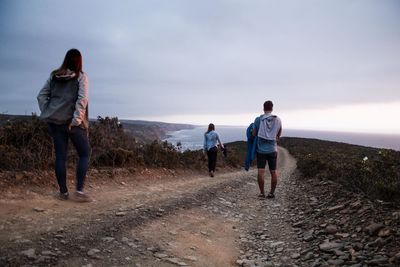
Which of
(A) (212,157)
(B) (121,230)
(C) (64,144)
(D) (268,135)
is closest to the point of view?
(B) (121,230)

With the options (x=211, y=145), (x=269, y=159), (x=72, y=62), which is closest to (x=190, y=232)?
(x=72, y=62)

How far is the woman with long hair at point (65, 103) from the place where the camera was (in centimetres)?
488

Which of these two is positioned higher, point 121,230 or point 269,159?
point 269,159

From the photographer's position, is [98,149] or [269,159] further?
[98,149]

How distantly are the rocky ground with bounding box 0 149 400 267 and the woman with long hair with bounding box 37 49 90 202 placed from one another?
0.99 m

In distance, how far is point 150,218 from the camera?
193 inches

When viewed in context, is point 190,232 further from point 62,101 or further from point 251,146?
point 251,146

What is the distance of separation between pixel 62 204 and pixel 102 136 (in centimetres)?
495

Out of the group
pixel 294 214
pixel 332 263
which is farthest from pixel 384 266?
pixel 294 214

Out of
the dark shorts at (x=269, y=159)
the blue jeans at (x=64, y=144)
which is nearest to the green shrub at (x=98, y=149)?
the blue jeans at (x=64, y=144)

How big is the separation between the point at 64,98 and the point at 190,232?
8.90 feet

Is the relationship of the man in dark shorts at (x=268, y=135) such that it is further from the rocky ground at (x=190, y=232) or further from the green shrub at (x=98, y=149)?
the green shrub at (x=98, y=149)

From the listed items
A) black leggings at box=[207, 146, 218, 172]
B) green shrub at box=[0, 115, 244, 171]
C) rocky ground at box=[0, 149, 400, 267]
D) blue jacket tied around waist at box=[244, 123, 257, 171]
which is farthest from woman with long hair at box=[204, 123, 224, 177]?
rocky ground at box=[0, 149, 400, 267]

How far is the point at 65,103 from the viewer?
194 inches
